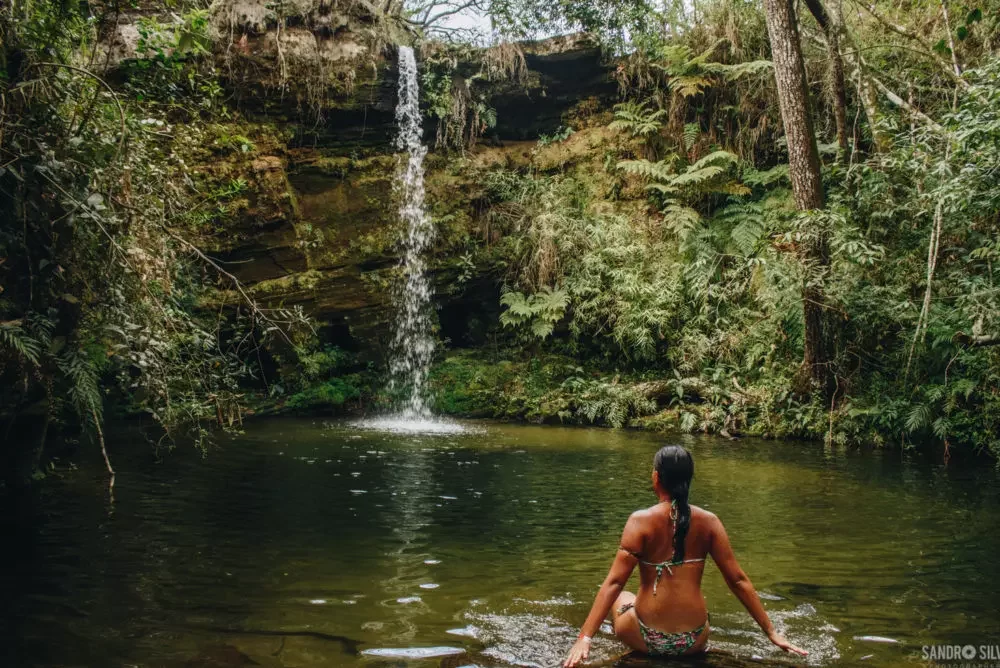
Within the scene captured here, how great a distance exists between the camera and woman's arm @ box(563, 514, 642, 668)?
9.39 ft

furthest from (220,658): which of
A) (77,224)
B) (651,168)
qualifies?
(651,168)

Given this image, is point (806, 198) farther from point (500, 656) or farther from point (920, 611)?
point (500, 656)

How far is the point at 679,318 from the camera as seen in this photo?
1391cm

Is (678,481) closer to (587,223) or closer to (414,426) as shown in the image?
(414,426)

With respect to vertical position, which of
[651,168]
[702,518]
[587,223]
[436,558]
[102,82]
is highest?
[651,168]

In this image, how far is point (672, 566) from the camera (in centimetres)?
304

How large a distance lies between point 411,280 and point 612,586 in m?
13.1

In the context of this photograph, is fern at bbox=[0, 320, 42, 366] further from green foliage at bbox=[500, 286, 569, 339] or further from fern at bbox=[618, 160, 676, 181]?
fern at bbox=[618, 160, 676, 181]

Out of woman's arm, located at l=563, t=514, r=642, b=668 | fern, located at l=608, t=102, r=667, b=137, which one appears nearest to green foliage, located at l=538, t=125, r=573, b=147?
fern, located at l=608, t=102, r=667, b=137

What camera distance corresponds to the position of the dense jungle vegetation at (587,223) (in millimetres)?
4785

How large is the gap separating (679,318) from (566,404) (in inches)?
114

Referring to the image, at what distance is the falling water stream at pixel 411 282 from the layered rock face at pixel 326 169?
0.28m

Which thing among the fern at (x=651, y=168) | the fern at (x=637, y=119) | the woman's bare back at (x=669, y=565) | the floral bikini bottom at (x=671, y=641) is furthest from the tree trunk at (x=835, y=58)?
the floral bikini bottom at (x=671, y=641)

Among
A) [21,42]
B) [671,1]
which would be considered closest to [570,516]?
[21,42]
